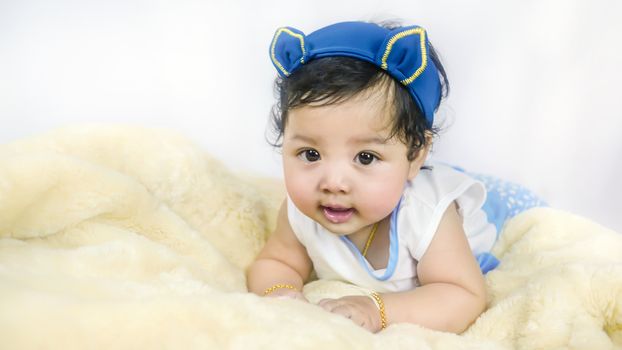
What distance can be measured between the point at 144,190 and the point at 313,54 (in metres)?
0.44

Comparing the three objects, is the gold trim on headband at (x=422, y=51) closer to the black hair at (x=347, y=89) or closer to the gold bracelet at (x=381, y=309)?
the black hair at (x=347, y=89)

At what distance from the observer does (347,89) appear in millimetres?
1224

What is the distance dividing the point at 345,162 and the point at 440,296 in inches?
11.9

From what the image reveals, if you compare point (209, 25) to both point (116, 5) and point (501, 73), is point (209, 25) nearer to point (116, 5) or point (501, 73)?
point (116, 5)

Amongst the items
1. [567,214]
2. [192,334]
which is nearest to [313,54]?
[192,334]

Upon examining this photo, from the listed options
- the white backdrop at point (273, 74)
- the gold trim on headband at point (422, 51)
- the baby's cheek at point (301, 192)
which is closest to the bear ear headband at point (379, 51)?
the gold trim on headband at point (422, 51)

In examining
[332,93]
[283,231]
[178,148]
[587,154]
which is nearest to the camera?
[332,93]

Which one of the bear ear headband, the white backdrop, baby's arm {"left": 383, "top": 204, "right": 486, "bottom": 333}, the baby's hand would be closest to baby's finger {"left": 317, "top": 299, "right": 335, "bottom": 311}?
the baby's hand

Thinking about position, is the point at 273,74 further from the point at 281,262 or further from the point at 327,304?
the point at 327,304

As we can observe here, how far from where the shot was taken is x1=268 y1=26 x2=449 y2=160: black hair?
48.3 inches

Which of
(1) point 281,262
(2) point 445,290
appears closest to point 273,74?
(1) point 281,262

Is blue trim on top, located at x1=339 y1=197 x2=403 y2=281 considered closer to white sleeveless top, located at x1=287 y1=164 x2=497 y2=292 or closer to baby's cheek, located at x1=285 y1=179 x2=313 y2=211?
white sleeveless top, located at x1=287 y1=164 x2=497 y2=292

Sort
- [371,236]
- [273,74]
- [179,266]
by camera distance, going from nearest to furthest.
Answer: [179,266], [371,236], [273,74]

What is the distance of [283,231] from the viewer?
1.55 metres
